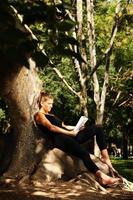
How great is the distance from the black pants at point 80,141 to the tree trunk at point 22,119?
21.8 inches

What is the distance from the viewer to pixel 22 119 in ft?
29.8

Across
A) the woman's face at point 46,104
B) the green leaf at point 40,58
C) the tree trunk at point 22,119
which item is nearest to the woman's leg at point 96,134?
the woman's face at point 46,104

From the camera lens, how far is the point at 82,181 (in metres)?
9.13

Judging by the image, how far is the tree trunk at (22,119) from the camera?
8.95m

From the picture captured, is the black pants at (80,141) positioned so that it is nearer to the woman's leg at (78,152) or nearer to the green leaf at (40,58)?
the woman's leg at (78,152)

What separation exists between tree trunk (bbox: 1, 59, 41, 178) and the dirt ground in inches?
16.8

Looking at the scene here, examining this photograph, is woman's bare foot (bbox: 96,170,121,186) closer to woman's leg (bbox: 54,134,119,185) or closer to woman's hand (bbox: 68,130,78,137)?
woman's leg (bbox: 54,134,119,185)

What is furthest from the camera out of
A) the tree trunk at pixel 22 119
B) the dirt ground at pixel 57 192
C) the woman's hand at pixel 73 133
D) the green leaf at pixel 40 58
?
the woman's hand at pixel 73 133

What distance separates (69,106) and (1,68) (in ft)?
106

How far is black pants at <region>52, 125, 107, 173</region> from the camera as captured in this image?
9234 millimetres

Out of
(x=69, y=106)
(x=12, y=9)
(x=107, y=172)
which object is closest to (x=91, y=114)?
(x=69, y=106)

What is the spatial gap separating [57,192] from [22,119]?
146 cm

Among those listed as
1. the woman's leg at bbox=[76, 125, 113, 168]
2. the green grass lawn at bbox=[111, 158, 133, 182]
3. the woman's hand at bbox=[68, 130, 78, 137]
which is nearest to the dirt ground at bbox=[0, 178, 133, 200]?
the woman's hand at bbox=[68, 130, 78, 137]

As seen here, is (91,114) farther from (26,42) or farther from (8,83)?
(26,42)
